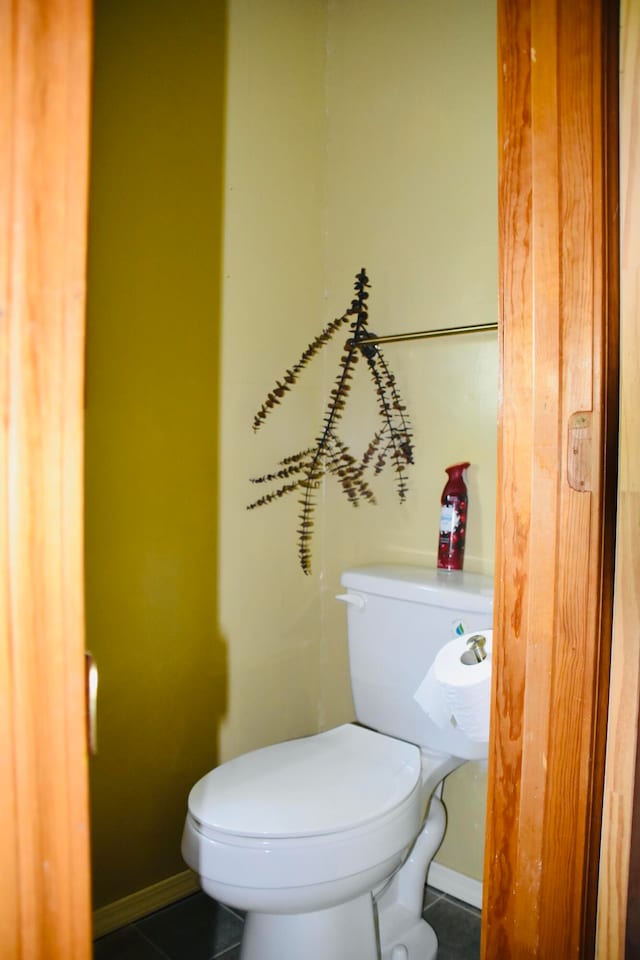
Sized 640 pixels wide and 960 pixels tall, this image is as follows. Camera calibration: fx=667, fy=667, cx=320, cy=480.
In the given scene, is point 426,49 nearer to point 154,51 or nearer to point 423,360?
point 154,51

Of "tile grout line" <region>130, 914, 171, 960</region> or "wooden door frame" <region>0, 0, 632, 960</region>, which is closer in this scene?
"wooden door frame" <region>0, 0, 632, 960</region>

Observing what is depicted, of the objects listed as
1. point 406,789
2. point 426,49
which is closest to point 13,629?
point 406,789

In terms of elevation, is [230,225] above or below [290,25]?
below

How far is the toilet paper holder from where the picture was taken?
1112 mm

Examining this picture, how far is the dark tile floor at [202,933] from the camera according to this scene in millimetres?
1388

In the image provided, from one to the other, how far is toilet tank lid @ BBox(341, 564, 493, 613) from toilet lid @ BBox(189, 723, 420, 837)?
0.31 metres

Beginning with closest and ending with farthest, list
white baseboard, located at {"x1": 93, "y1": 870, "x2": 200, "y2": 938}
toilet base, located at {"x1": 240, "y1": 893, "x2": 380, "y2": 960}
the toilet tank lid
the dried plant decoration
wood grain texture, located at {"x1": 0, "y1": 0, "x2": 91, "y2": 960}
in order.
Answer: wood grain texture, located at {"x1": 0, "y1": 0, "x2": 91, "y2": 960} → toilet base, located at {"x1": 240, "y1": 893, "x2": 380, "y2": 960} → the toilet tank lid → white baseboard, located at {"x1": 93, "y1": 870, "x2": 200, "y2": 938} → the dried plant decoration

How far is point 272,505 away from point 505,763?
1.10 m

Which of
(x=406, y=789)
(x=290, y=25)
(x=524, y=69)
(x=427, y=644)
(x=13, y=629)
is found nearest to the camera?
(x=13, y=629)

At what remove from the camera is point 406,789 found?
4.09 feet

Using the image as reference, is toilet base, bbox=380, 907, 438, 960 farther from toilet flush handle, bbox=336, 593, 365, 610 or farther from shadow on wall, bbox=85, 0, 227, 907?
toilet flush handle, bbox=336, 593, 365, 610

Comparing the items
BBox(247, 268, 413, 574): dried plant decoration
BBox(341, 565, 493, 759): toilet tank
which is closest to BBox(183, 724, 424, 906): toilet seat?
BBox(341, 565, 493, 759): toilet tank

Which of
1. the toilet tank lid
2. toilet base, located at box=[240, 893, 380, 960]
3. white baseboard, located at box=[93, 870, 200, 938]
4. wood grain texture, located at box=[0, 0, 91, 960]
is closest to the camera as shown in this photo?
wood grain texture, located at box=[0, 0, 91, 960]

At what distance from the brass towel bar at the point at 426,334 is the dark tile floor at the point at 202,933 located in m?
1.31
